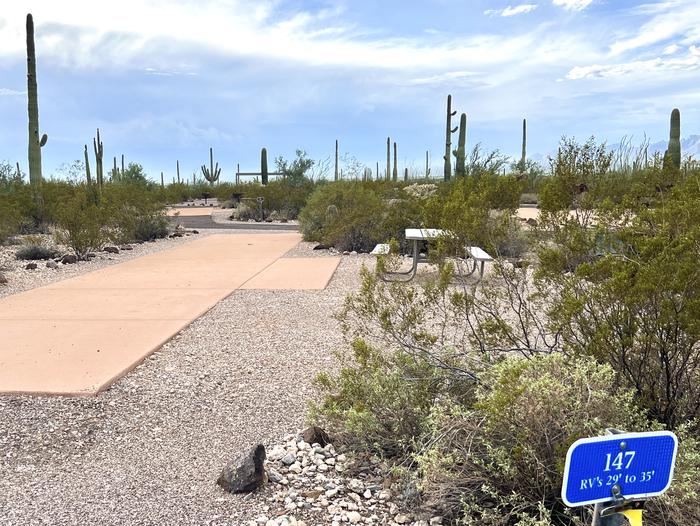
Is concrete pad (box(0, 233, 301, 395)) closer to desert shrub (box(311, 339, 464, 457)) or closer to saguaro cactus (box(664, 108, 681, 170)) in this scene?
desert shrub (box(311, 339, 464, 457))

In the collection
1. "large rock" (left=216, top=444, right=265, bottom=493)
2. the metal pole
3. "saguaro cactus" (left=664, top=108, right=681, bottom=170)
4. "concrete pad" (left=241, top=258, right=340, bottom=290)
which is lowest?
"large rock" (left=216, top=444, right=265, bottom=493)

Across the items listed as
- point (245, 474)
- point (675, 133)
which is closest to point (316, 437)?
point (245, 474)

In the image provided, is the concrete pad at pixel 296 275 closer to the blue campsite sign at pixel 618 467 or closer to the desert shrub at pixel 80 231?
the desert shrub at pixel 80 231

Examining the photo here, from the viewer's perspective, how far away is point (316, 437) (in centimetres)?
403

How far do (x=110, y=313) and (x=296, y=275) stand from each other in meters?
3.92

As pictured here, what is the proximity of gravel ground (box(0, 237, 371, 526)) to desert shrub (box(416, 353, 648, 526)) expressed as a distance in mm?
991

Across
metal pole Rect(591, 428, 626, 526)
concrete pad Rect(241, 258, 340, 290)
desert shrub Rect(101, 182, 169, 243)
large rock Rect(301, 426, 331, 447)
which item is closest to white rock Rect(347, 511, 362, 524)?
large rock Rect(301, 426, 331, 447)

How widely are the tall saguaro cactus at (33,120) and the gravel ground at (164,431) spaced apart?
1485 cm

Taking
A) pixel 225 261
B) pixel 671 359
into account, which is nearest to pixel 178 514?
pixel 671 359

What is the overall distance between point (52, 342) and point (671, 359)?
5.62 meters

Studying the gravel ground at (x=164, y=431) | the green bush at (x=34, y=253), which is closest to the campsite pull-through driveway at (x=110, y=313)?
the gravel ground at (x=164, y=431)

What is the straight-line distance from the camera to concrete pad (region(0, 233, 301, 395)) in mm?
5676

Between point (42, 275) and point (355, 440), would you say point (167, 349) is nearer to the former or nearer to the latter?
point (355, 440)

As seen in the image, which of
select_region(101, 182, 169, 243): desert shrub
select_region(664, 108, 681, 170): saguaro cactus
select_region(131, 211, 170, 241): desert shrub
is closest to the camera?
select_region(101, 182, 169, 243): desert shrub
